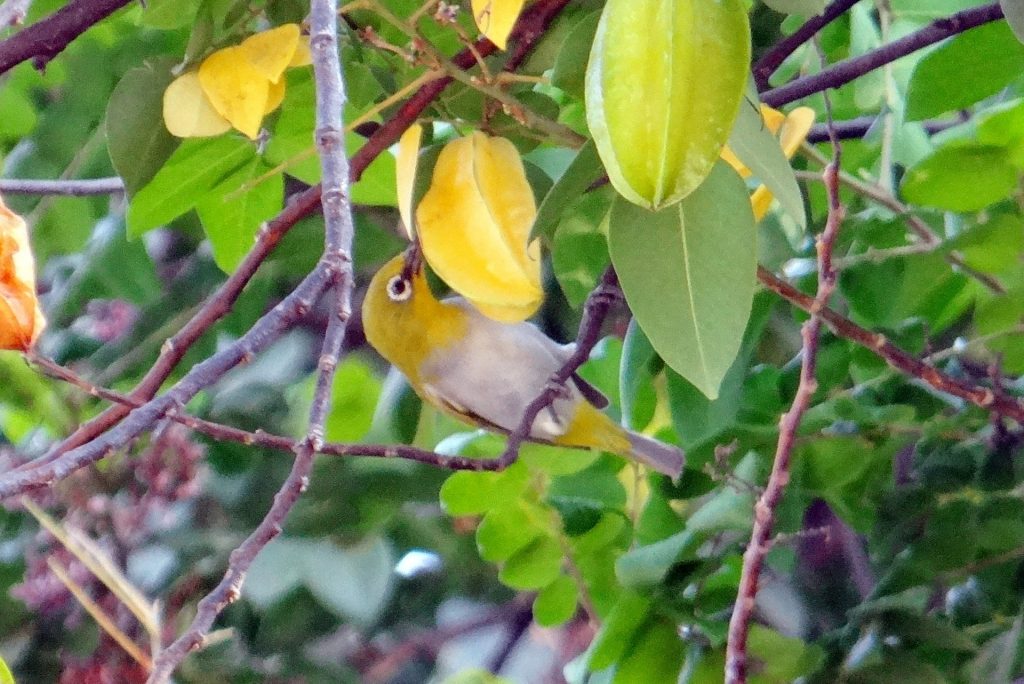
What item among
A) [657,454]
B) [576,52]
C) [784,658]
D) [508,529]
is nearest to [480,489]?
[508,529]

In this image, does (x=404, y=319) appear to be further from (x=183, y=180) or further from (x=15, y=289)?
(x=15, y=289)

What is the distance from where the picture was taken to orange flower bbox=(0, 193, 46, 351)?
0.40m

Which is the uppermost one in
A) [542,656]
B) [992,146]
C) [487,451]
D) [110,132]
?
[110,132]

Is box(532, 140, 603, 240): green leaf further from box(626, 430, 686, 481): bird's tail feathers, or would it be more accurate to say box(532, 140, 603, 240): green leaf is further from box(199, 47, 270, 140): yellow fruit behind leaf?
box(626, 430, 686, 481): bird's tail feathers

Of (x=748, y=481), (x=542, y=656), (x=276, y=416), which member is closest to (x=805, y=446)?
(x=748, y=481)

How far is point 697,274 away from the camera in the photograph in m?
0.43

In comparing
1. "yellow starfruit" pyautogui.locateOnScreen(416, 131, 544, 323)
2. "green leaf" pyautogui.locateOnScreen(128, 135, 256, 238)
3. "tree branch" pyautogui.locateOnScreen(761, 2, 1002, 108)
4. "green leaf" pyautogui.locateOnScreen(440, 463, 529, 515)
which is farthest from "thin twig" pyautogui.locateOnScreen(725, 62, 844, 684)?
"green leaf" pyautogui.locateOnScreen(128, 135, 256, 238)

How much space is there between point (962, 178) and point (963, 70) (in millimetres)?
70

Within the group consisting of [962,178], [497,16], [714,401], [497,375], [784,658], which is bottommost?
[497,375]

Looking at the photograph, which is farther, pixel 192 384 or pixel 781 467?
pixel 781 467

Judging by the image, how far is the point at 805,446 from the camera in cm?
78

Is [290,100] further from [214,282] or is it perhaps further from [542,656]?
[542,656]

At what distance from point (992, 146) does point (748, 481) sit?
29 cm

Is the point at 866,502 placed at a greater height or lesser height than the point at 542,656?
greater
